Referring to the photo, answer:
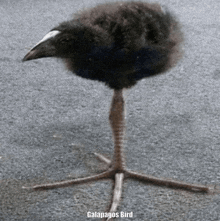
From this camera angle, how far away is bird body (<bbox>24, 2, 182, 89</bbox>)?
3.03 ft

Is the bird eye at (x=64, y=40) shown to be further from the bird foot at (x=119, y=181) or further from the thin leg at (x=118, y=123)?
the bird foot at (x=119, y=181)

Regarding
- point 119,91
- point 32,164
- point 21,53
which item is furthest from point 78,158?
point 21,53

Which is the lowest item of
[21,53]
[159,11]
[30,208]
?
[30,208]

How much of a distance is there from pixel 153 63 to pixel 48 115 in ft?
1.97

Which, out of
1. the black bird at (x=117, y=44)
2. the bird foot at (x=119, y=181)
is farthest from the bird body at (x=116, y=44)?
the bird foot at (x=119, y=181)

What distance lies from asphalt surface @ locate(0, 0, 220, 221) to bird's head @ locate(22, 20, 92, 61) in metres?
0.04

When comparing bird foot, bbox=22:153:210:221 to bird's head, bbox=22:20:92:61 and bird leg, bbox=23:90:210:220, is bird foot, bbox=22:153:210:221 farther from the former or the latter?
bird's head, bbox=22:20:92:61

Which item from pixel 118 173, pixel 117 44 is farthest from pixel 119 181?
pixel 117 44

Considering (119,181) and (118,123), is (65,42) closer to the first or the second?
(118,123)

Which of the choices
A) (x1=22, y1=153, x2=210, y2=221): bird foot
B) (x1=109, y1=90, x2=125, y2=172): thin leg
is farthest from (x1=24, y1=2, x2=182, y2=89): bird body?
(x1=22, y1=153, x2=210, y2=221): bird foot

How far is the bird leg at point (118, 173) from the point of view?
3.45ft

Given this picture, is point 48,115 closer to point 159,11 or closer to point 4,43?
point 159,11

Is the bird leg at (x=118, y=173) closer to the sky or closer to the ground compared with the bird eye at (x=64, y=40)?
closer to the ground

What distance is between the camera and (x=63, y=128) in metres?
1.33
